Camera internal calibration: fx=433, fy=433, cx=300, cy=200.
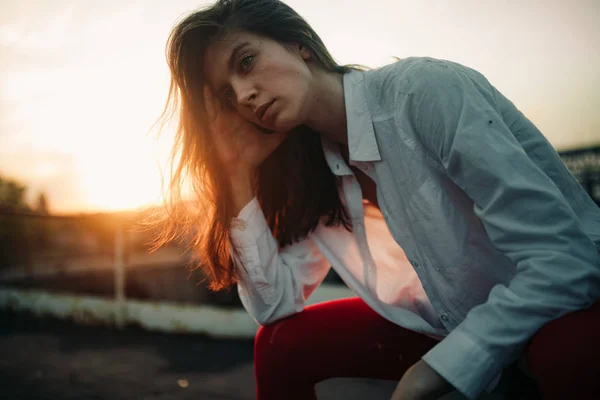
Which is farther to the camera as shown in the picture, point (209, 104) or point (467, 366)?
point (209, 104)

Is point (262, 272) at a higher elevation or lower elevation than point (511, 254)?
lower

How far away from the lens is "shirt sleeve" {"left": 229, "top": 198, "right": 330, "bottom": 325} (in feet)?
5.45

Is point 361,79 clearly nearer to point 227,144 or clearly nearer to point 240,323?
point 227,144

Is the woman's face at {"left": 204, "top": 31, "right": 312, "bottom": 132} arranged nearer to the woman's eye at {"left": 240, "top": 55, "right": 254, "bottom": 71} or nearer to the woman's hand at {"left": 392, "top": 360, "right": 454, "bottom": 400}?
the woman's eye at {"left": 240, "top": 55, "right": 254, "bottom": 71}

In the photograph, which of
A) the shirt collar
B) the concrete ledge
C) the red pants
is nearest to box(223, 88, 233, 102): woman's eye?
the shirt collar

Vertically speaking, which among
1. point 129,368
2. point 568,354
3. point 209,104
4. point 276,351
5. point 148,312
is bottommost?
point 148,312

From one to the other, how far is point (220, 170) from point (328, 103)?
0.55 m

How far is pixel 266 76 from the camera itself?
4.71ft

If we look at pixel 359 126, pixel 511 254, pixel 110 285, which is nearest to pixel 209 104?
pixel 359 126

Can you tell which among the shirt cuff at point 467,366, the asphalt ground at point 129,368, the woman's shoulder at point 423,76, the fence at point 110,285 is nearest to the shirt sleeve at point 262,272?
the woman's shoulder at point 423,76

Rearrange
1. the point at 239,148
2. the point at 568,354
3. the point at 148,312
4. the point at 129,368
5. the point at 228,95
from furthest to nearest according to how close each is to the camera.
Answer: the point at 148,312, the point at 129,368, the point at 239,148, the point at 228,95, the point at 568,354

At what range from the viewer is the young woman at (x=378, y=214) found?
91 centimetres

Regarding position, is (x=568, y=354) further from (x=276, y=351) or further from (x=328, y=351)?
(x=276, y=351)

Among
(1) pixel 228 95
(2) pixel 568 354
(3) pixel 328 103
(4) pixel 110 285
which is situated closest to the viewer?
(2) pixel 568 354
